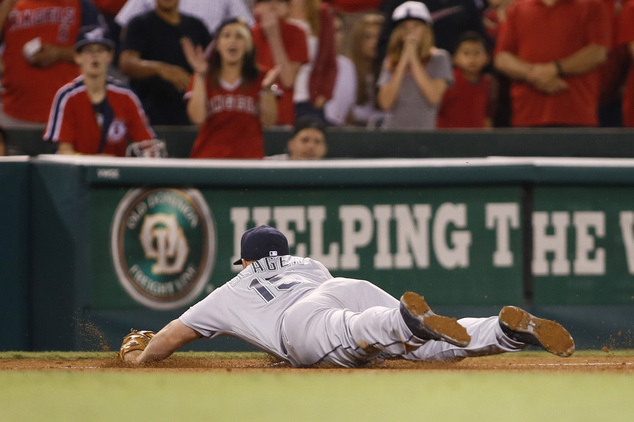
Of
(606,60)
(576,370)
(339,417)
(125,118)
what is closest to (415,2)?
(606,60)

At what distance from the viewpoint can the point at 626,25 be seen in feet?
29.1

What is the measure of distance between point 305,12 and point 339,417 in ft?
20.9

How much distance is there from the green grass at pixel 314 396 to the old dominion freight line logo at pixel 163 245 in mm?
1786

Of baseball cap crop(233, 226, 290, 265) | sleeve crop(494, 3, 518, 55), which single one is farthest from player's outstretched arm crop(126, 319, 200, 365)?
sleeve crop(494, 3, 518, 55)

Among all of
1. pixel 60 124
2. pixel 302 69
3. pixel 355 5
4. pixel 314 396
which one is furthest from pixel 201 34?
pixel 314 396

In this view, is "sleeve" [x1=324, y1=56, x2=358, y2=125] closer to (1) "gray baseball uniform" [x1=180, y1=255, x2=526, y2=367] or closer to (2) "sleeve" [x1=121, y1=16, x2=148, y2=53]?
(2) "sleeve" [x1=121, y1=16, x2=148, y2=53]

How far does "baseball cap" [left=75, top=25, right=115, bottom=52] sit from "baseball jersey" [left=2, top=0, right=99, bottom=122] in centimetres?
69

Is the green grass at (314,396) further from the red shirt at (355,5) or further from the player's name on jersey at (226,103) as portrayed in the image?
the red shirt at (355,5)

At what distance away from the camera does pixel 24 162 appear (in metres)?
7.21

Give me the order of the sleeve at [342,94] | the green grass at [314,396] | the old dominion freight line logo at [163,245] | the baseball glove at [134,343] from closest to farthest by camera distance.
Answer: the green grass at [314,396] < the baseball glove at [134,343] < the old dominion freight line logo at [163,245] < the sleeve at [342,94]

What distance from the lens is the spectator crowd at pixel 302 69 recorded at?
827 centimetres

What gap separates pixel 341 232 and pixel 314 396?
3.24 m

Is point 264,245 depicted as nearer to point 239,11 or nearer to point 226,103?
point 226,103

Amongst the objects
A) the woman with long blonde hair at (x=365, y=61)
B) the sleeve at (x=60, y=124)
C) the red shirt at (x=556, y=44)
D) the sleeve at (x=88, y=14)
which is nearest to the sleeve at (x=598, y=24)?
the red shirt at (x=556, y=44)
